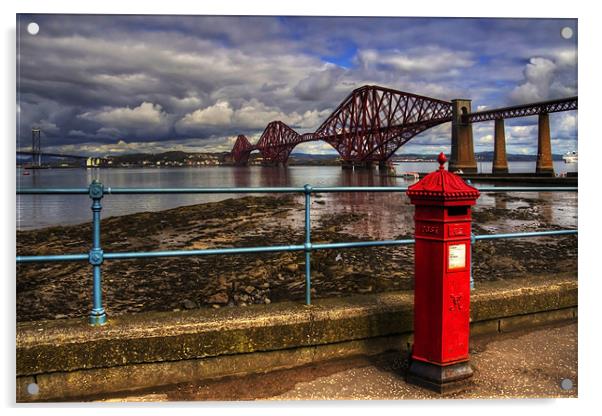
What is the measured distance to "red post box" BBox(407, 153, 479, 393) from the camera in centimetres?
250

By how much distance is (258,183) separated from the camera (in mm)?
9828

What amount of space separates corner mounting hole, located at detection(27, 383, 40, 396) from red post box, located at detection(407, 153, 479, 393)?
6.23ft

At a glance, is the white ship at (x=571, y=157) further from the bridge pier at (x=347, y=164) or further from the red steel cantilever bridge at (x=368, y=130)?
the bridge pier at (x=347, y=164)

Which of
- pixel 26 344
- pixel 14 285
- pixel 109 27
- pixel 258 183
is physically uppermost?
pixel 109 27

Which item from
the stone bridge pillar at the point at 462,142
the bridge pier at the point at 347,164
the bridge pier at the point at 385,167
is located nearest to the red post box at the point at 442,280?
the stone bridge pillar at the point at 462,142

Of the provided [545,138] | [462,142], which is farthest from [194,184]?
[545,138]

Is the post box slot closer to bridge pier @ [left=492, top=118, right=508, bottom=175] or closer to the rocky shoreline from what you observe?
the rocky shoreline

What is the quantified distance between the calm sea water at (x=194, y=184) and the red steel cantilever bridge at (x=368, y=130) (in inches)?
17.3

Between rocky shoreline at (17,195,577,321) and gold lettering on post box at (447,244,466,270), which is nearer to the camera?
gold lettering on post box at (447,244,466,270)

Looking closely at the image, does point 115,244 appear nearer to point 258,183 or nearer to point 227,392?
point 258,183

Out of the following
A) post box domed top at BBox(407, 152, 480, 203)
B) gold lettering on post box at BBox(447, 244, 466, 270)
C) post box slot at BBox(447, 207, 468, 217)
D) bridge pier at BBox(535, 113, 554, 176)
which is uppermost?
bridge pier at BBox(535, 113, 554, 176)

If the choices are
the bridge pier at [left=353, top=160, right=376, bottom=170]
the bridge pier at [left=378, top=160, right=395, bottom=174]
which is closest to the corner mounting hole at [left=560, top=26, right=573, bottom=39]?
the bridge pier at [left=378, top=160, right=395, bottom=174]

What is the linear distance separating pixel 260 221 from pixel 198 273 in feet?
19.4

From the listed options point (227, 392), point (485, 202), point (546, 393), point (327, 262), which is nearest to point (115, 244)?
point (327, 262)
